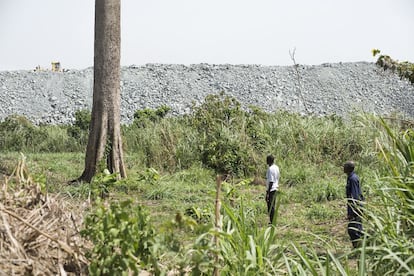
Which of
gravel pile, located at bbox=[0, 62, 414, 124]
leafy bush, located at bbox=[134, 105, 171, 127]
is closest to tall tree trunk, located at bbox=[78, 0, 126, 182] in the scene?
leafy bush, located at bbox=[134, 105, 171, 127]

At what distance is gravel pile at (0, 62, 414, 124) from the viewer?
1082 inches

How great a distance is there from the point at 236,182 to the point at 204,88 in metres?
18.9

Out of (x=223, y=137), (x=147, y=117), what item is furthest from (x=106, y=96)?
(x=147, y=117)

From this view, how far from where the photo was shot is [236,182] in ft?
34.9

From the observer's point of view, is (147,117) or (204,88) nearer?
(147,117)

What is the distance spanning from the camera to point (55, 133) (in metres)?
17.2

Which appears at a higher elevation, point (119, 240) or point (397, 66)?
point (397, 66)

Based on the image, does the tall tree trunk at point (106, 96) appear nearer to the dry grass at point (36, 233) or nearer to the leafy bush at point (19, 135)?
the leafy bush at point (19, 135)

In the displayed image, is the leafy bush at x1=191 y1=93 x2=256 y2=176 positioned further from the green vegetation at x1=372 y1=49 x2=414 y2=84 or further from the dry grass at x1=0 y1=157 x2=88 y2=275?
the dry grass at x1=0 y1=157 x2=88 y2=275

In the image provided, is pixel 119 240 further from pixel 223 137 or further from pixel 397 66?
pixel 223 137

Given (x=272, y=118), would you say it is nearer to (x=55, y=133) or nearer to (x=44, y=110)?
(x=55, y=133)

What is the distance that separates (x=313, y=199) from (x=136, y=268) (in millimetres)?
6631

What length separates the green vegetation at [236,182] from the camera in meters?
2.86

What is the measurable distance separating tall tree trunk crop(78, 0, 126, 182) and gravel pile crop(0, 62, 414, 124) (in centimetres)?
1559
